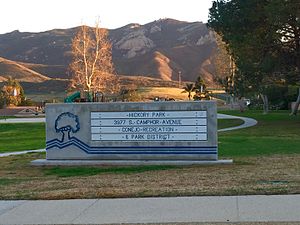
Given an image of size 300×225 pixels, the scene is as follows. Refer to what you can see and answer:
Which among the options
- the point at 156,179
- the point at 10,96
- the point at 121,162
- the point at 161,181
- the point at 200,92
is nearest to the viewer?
the point at 161,181

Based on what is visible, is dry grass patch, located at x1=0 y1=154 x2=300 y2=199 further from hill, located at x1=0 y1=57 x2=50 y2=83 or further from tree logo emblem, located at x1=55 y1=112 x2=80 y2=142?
hill, located at x1=0 y1=57 x2=50 y2=83

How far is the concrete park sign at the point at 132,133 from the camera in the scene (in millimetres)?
16781

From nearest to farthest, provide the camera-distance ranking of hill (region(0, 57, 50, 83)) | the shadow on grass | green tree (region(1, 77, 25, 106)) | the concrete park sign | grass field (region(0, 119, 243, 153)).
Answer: the shadow on grass
the concrete park sign
grass field (region(0, 119, 243, 153))
green tree (region(1, 77, 25, 106))
hill (region(0, 57, 50, 83))

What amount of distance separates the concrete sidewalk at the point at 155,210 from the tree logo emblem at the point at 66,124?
7.14m

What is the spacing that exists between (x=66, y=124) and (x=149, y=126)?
2606mm

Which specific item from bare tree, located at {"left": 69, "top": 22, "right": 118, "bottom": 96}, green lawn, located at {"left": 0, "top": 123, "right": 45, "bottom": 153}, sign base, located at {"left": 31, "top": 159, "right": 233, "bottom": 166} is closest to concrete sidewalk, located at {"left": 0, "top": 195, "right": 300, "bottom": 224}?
sign base, located at {"left": 31, "top": 159, "right": 233, "bottom": 166}

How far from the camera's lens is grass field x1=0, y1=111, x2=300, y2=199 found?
1095 centimetres

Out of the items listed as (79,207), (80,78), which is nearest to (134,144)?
(79,207)

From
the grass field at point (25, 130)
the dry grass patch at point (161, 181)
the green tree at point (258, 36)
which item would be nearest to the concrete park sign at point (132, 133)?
the dry grass patch at point (161, 181)

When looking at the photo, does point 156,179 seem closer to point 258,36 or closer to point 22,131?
point 258,36

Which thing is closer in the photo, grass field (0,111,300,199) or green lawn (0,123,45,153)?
grass field (0,111,300,199)

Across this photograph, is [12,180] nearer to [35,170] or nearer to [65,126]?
[35,170]

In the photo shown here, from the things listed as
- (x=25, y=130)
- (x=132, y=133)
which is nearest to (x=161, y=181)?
(x=132, y=133)

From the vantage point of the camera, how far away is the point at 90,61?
77438 millimetres
